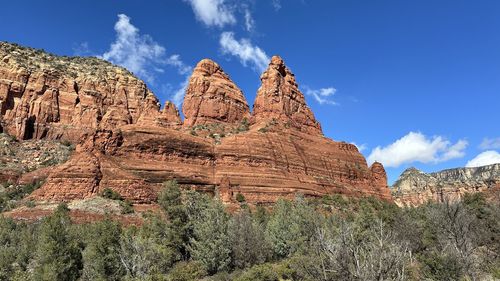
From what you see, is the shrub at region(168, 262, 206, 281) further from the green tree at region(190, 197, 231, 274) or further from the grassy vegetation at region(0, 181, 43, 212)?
the grassy vegetation at region(0, 181, 43, 212)

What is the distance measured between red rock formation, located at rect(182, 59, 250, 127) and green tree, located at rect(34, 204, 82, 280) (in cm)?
6880

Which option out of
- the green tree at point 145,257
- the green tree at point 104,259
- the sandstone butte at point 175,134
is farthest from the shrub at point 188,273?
the sandstone butte at point 175,134

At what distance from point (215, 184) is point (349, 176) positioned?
42.5 m

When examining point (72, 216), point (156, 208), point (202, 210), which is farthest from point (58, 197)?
point (202, 210)

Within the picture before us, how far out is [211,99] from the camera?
102125 millimetres

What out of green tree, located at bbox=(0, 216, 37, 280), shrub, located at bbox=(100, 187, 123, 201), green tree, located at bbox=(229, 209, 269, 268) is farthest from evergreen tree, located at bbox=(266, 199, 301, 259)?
shrub, located at bbox=(100, 187, 123, 201)

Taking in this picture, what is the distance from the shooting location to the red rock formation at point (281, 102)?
3896 inches

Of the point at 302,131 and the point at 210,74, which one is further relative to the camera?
the point at 210,74

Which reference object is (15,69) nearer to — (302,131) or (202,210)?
(302,131)

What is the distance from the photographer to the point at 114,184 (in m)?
60.6

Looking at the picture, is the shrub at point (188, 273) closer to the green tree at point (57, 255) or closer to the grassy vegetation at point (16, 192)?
the green tree at point (57, 255)

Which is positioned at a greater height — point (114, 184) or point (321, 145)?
point (321, 145)

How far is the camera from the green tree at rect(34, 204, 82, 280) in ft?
96.9

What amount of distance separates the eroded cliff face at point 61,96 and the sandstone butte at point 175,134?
0.28 meters
